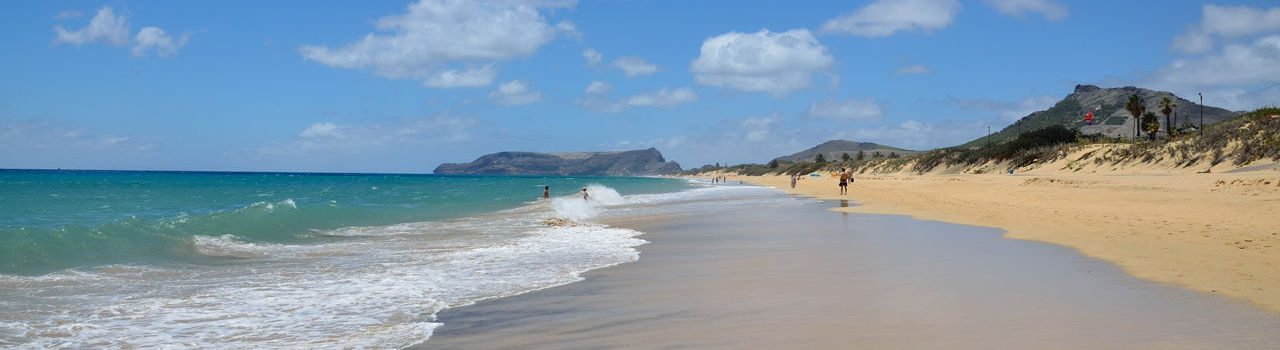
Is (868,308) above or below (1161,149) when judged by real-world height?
below

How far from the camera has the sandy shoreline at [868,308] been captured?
5.18m

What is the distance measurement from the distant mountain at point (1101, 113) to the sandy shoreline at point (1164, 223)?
99.3m

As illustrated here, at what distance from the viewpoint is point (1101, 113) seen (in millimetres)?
130875

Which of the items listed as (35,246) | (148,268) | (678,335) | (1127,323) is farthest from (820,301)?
(35,246)

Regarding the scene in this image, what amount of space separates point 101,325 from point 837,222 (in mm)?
14603

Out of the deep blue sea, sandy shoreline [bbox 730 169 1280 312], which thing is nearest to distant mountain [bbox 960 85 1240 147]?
sandy shoreline [bbox 730 169 1280 312]

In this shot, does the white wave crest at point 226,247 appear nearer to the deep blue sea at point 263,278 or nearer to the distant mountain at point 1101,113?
the deep blue sea at point 263,278

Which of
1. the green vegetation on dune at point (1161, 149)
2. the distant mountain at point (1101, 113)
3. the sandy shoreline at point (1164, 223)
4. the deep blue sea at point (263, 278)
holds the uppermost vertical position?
the distant mountain at point (1101, 113)

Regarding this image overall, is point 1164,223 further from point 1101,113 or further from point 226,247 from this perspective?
point 1101,113

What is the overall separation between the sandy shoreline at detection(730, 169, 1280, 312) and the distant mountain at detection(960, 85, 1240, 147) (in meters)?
99.3

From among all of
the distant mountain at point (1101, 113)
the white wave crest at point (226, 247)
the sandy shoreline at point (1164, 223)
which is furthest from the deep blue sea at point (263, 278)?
the distant mountain at point (1101, 113)

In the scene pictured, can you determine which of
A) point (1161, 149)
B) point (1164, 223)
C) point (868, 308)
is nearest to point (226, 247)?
point (868, 308)

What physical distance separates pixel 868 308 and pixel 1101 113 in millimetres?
148772

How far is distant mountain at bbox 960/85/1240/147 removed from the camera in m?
120
